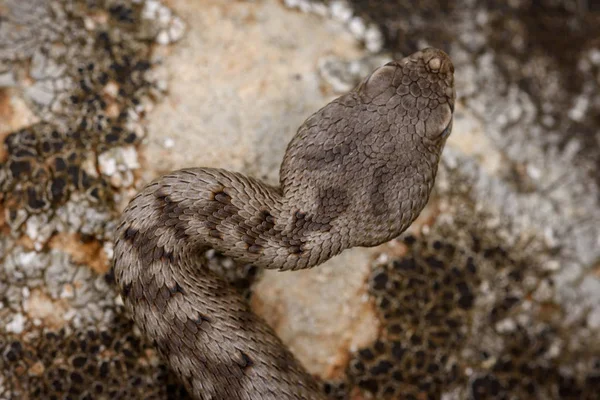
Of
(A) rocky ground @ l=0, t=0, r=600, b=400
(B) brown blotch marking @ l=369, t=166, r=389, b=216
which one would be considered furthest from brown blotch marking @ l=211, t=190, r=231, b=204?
(B) brown blotch marking @ l=369, t=166, r=389, b=216

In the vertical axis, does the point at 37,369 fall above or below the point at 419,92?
below

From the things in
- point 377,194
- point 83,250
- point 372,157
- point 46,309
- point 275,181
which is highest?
point 372,157

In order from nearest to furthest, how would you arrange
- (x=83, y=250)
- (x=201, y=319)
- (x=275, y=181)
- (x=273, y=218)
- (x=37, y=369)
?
(x=201, y=319), (x=273, y=218), (x=37, y=369), (x=83, y=250), (x=275, y=181)

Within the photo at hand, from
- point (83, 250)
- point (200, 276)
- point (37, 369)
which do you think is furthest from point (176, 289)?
point (37, 369)

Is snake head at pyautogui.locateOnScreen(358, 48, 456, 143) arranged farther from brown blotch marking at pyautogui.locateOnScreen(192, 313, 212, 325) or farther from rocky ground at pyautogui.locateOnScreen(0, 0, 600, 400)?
brown blotch marking at pyautogui.locateOnScreen(192, 313, 212, 325)

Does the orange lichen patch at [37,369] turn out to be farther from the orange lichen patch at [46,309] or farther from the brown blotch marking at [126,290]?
the brown blotch marking at [126,290]

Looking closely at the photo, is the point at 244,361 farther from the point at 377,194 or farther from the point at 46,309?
the point at 46,309
